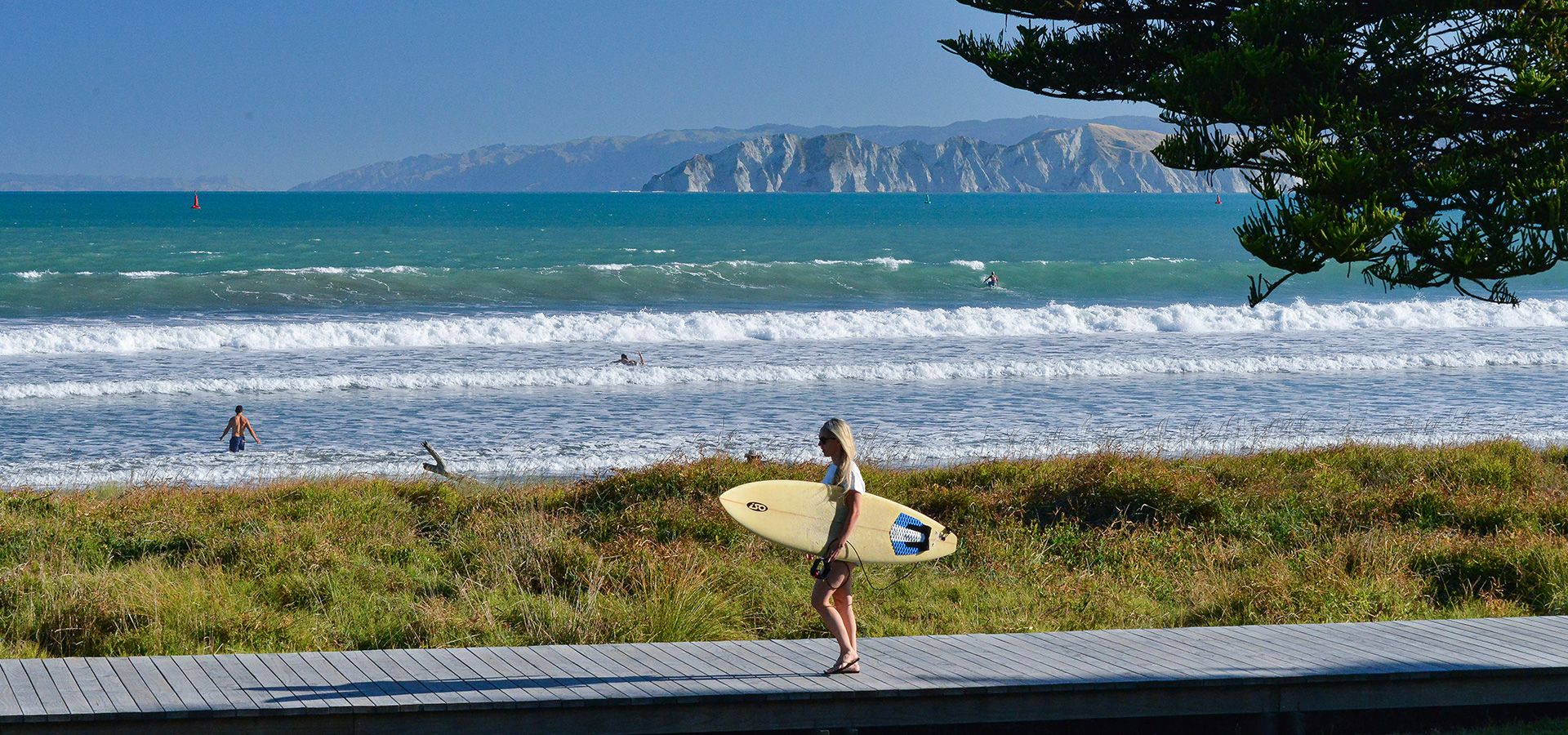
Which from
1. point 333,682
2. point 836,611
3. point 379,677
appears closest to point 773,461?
point 836,611

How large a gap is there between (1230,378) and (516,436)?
14.0m

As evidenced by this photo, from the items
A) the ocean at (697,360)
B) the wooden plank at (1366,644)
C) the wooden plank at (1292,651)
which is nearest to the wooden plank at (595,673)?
the wooden plank at (1292,651)

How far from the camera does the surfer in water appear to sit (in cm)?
623

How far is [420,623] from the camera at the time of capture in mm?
8047

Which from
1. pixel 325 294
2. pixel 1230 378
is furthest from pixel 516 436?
pixel 325 294

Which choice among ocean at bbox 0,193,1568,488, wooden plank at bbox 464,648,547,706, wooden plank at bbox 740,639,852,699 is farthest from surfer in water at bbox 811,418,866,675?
ocean at bbox 0,193,1568,488

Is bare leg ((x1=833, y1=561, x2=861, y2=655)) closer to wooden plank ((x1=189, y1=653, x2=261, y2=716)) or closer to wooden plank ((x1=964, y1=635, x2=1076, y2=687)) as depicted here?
wooden plank ((x1=964, y1=635, x2=1076, y2=687))

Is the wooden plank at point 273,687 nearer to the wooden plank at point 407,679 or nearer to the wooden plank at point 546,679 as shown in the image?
the wooden plank at point 407,679

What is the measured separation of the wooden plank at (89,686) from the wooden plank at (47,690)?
5cm

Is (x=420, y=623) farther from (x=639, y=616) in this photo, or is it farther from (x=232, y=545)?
(x=232, y=545)

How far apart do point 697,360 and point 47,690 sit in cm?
2229

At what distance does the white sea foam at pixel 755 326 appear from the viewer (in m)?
29.8

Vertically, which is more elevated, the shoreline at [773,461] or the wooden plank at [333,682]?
the wooden plank at [333,682]

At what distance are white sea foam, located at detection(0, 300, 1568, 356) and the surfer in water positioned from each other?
2527 cm
